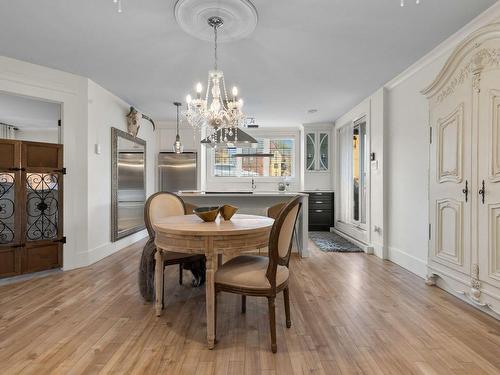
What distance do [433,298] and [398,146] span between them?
202 cm

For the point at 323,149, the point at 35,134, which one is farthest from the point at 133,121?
the point at 323,149

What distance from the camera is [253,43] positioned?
297 centimetres

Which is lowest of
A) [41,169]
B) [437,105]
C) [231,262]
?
[231,262]

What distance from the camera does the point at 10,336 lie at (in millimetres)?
2129

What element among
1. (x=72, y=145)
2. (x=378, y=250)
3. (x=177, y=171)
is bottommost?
(x=378, y=250)

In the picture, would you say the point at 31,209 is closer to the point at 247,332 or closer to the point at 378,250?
the point at 247,332

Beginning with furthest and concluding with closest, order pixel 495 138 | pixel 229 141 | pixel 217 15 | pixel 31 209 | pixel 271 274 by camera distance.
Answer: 1. pixel 229 141
2. pixel 31 209
3. pixel 217 15
4. pixel 495 138
5. pixel 271 274

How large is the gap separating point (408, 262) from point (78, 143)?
4.49m

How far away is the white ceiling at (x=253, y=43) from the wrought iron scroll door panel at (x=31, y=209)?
1101 millimetres

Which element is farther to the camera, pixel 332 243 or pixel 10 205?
pixel 332 243

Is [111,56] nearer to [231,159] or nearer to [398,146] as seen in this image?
[398,146]

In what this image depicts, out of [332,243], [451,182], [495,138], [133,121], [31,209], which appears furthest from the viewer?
[332,243]

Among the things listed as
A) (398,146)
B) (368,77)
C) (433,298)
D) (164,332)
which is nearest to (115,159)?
(164,332)

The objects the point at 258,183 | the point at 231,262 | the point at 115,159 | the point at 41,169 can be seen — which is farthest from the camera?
the point at 258,183
